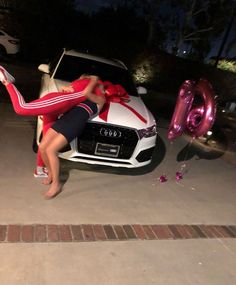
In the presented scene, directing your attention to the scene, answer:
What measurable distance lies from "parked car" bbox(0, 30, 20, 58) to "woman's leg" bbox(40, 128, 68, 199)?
44.0 feet

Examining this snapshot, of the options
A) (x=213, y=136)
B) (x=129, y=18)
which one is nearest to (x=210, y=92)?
(x=213, y=136)

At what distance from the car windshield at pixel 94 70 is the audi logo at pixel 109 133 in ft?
5.66

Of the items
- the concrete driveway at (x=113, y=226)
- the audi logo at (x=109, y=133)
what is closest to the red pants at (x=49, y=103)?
the audi logo at (x=109, y=133)

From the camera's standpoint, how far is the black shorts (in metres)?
4.45

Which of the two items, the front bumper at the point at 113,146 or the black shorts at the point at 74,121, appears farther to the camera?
the front bumper at the point at 113,146

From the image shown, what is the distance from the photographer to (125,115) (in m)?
5.24

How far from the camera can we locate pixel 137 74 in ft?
62.0

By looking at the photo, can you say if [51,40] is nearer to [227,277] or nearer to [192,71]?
[192,71]

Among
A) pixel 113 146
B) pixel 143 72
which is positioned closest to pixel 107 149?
pixel 113 146

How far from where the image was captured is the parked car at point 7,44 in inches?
648

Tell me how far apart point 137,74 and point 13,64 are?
6.12 m

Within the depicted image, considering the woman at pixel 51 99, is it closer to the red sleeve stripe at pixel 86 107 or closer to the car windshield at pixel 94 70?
the red sleeve stripe at pixel 86 107

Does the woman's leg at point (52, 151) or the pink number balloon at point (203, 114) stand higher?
the pink number balloon at point (203, 114)

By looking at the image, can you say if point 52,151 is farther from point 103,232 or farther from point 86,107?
point 103,232
